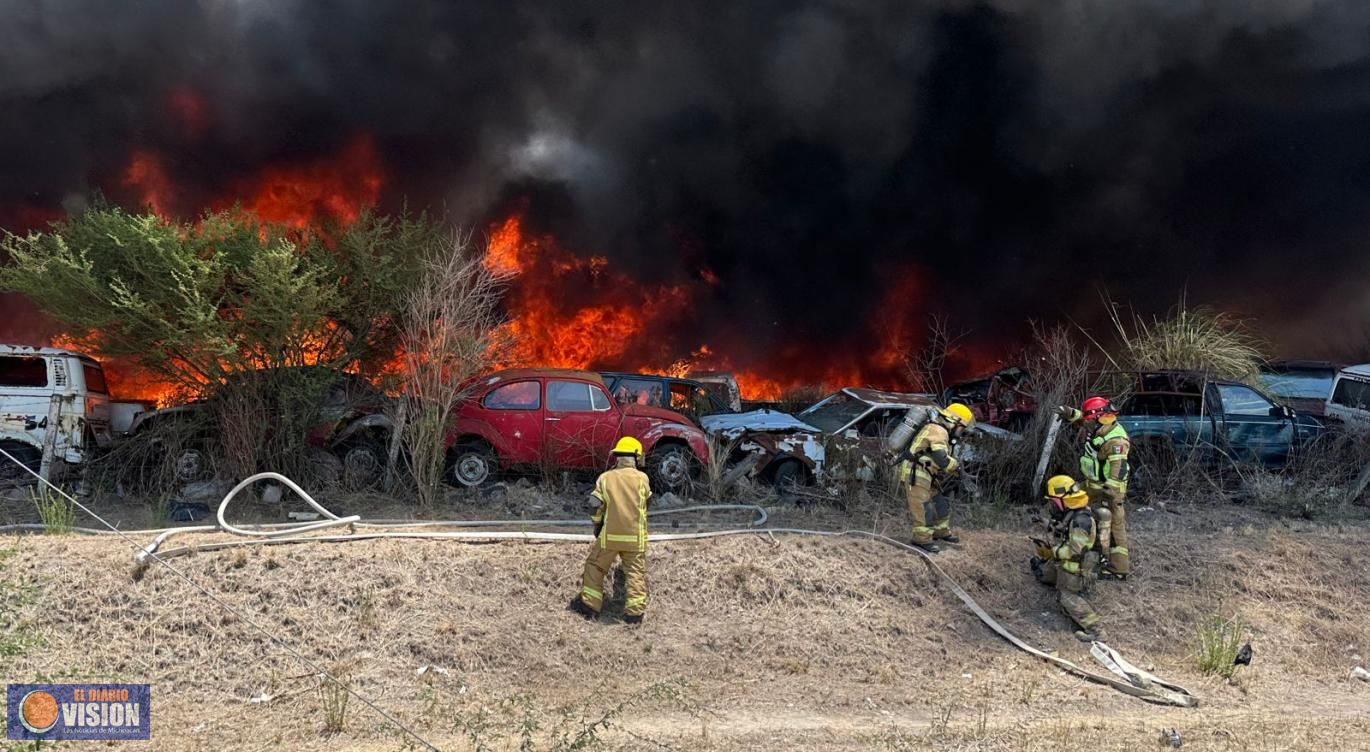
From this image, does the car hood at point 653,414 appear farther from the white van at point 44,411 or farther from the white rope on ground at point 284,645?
the white van at point 44,411

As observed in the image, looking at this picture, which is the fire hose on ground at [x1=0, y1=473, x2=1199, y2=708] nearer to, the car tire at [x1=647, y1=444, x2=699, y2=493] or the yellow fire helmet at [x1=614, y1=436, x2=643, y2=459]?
the yellow fire helmet at [x1=614, y1=436, x2=643, y2=459]

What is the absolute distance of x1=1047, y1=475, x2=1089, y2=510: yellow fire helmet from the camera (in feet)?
23.8

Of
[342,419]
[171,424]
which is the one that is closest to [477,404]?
[342,419]

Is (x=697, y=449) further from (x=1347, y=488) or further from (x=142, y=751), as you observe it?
(x=1347, y=488)

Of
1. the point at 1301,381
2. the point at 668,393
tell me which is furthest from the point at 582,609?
the point at 1301,381

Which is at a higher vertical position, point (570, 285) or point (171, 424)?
point (570, 285)

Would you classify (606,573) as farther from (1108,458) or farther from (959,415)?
(1108,458)

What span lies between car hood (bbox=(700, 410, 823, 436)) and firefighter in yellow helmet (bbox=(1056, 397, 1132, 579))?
329 centimetres

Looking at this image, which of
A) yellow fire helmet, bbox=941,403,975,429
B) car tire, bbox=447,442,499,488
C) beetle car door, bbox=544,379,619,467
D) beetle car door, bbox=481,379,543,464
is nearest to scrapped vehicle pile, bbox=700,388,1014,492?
beetle car door, bbox=544,379,619,467

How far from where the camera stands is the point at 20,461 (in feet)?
31.9

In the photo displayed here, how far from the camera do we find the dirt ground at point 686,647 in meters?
5.32

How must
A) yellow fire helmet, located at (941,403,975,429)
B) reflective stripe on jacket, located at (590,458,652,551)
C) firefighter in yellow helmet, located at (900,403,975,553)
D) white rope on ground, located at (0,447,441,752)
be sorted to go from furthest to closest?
yellow fire helmet, located at (941,403,975,429) → firefighter in yellow helmet, located at (900,403,975,553) → reflective stripe on jacket, located at (590,458,652,551) → white rope on ground, located at (0,447,441,752)

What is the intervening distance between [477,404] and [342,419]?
5.11 feet

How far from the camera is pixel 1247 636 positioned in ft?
24.0
